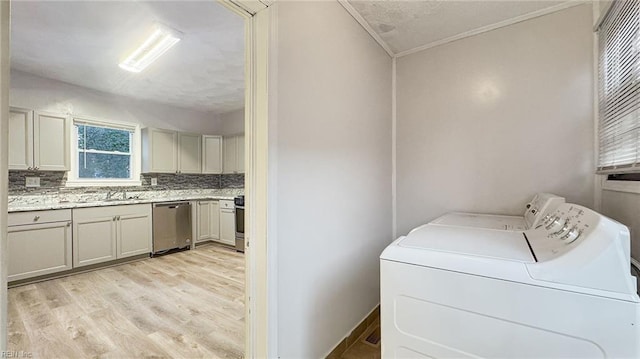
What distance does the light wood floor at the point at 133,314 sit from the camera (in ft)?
5.88

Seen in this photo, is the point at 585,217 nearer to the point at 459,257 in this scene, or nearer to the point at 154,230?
the point at 459,257

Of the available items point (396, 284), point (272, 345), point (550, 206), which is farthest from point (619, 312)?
point (272, 345)

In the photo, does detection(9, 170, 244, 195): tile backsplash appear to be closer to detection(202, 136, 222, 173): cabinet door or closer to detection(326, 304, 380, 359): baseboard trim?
detection(202, 136, 222, 173): cabinet door

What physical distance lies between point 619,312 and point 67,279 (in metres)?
4.49

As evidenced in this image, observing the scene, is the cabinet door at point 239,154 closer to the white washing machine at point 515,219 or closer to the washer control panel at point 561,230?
the white washing machine at point 515,219

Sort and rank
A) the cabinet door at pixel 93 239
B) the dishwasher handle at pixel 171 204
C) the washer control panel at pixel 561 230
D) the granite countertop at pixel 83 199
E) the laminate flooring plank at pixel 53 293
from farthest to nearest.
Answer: the dishwasher handle at pixel 171 204
the cabinet door at pixel 93 239
the granite countertop at pixel 83 199
the laminate flooring plank at pixel 53 293
the washer control panel at pixel 561 230

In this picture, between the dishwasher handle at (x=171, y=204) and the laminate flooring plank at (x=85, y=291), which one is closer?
the laminate flooring plank at (x=85, y=291)

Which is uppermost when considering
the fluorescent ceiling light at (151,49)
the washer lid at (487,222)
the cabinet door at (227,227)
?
the fluorescent ceiling light at (151,49)

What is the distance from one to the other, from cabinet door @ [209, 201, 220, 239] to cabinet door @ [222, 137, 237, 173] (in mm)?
701

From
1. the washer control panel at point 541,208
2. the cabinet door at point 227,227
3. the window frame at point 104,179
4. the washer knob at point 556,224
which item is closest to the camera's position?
the washer knob at point 556,224

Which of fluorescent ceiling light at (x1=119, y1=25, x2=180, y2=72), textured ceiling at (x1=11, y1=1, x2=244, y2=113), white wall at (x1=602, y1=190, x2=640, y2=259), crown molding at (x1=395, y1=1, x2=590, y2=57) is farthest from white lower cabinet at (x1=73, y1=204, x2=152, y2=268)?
white wall at (x1=602, y1=190, x2=640, y2=259)

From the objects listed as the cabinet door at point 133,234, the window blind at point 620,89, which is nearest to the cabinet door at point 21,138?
the cabinet door at point 133,234

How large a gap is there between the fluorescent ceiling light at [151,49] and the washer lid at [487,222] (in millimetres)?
2686

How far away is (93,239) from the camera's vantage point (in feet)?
10.9
